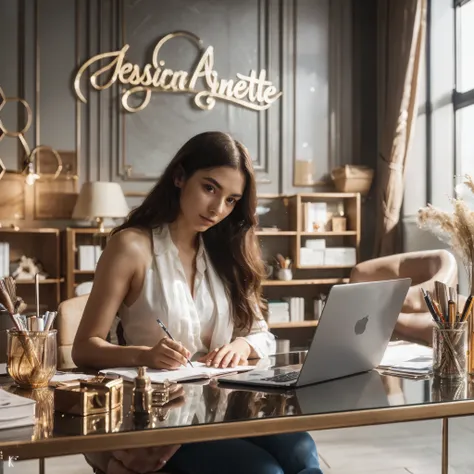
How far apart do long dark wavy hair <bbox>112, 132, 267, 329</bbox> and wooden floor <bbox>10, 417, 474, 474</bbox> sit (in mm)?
1374

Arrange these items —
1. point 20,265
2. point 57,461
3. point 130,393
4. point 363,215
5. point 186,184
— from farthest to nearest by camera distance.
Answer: point 363,215 → point 20,265 → point 57,461 → point 186,184 → point 130,393

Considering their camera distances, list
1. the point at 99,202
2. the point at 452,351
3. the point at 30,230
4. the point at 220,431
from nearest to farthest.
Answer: the point at 220,431 < the point at 452,351 < the point at 99,202 < the point at 30,230

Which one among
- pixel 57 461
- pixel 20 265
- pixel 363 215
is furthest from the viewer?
pixel 363 215

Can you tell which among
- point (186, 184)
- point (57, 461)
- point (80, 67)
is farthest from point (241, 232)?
point (80, 67)

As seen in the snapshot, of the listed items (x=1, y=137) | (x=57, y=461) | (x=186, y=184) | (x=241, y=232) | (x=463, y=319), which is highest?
(x=1, y=137)

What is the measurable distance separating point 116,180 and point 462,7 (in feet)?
9.93

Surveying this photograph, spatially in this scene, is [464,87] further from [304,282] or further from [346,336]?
[346,336]

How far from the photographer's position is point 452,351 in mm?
1451

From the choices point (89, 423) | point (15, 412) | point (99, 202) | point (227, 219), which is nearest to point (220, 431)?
point (89, 423)

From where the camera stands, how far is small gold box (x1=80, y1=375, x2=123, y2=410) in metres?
1.14

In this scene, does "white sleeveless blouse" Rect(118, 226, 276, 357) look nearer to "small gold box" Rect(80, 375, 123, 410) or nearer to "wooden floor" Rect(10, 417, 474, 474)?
"small gold box" Rect(80, 375, 123, 410)

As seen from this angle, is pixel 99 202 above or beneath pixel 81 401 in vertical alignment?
above

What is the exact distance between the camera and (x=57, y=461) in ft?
10.3

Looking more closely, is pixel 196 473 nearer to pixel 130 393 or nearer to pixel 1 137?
pixel 130 393
